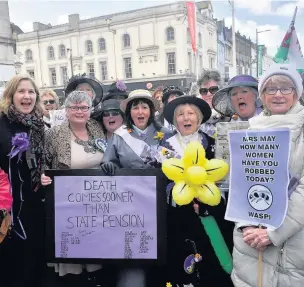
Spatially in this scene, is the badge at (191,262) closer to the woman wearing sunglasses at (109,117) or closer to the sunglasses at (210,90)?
the woman wearing sunglasses at (109,117)

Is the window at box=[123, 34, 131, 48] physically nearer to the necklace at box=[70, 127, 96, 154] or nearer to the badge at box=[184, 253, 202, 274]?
the necklace at box=[70, 127, 96, 154]

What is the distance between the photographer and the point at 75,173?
9.84 feet

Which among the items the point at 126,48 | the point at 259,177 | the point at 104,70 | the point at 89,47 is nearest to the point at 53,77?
the point at 89,47

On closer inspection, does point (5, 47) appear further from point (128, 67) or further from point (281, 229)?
point (128, 67)

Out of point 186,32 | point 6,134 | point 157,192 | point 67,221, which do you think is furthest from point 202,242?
point 186,32

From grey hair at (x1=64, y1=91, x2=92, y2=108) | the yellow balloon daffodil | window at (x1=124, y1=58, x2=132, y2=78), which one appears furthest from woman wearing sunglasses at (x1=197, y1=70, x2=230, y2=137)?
window at (x1=124, y1=58, x2=132, y2=78)

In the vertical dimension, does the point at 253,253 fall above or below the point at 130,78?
below

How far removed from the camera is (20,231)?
3146 mm

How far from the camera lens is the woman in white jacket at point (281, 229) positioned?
2160 mm

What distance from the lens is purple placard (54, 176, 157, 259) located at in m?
2.96

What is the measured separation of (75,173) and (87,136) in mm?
533

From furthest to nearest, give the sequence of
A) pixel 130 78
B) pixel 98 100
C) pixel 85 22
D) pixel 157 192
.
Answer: pixel 85 22 < pixel 130 78 < pixel 98 100 < pixel 157 192

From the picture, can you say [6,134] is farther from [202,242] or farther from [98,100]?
→ [202,242]

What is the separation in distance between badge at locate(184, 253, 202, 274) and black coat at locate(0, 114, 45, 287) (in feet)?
4.47
